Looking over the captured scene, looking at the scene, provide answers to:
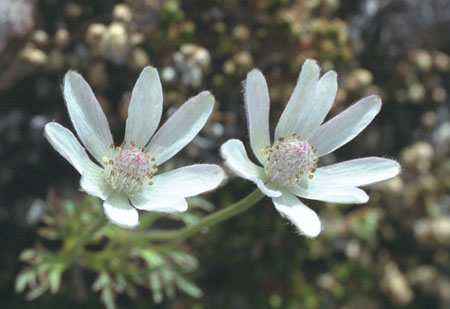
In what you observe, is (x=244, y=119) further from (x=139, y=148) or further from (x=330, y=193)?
(x=330, y=193)

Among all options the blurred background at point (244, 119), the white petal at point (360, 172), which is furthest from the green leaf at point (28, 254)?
the white petal at point (360, 172)

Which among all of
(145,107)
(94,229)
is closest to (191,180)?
(145,107)

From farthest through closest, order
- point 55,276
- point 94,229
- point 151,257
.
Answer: point 151,257
point 55,276
point 94,229

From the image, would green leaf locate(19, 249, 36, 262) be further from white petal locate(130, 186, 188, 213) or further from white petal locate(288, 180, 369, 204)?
white petal locate(288, 180, 369, 204)

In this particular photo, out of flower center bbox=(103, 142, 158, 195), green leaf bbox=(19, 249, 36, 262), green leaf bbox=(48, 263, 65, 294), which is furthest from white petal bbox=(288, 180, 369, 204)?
green leaf bbox=(19, 249, 36, 262)

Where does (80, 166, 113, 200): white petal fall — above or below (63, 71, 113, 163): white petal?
below

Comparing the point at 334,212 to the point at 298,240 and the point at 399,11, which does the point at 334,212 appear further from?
the point at 399,11

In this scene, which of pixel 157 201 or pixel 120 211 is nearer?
pixel 120 211
